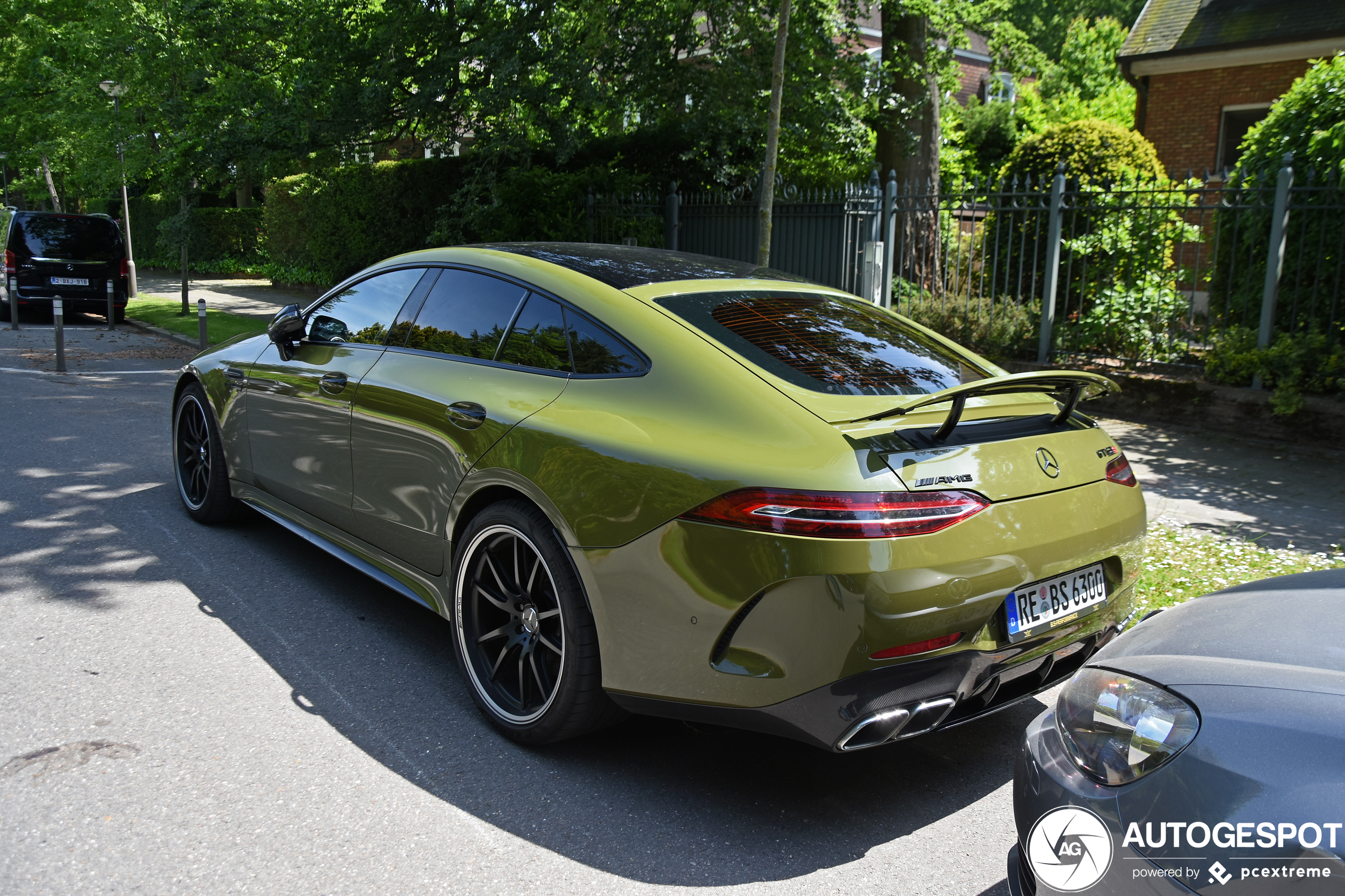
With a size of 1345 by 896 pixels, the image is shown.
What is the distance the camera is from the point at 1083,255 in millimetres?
Result: 9781

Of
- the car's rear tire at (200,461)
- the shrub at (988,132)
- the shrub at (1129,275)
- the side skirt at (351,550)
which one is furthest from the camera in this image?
the shrub at (988,132)

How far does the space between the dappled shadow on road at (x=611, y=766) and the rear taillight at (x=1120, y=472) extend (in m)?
0.98

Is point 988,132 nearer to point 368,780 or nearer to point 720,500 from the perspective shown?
point 720,500

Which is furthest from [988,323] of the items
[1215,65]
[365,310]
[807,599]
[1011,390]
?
[1215,65]

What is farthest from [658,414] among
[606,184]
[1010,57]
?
[1010,57]

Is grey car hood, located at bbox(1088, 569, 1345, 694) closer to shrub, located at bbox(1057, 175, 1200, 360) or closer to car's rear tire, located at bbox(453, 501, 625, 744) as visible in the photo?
car's rear tire, located at bbox(453, 501, 625, 744)

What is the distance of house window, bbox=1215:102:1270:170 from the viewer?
1716 cm

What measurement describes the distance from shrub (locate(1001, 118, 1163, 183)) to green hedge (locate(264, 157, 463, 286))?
8.40 meters

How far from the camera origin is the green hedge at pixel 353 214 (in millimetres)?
17109

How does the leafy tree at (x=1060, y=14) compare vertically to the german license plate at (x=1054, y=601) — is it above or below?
above

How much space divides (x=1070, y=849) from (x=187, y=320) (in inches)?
741

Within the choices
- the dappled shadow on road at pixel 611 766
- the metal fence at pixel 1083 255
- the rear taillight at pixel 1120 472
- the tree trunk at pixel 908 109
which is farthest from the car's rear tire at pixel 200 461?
the tree trunk at pixel 908 109

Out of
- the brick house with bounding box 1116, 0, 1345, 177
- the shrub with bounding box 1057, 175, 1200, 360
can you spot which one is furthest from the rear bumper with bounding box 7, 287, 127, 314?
the brick house with bounding box 1116, 0, 1345, 177

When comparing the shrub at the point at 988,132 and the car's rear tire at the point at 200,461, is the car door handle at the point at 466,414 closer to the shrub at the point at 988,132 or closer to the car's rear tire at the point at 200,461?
the car's rear tire at the point at 200,461
